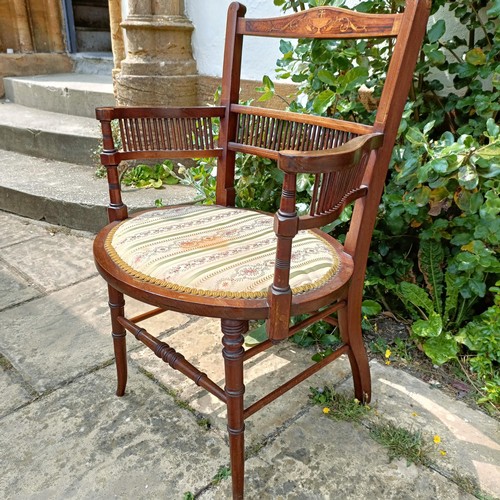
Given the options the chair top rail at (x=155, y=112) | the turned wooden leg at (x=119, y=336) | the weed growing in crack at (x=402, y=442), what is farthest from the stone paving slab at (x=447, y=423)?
the chair top rail at (x=155, y=112)

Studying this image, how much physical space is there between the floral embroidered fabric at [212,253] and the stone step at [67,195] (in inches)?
46.7

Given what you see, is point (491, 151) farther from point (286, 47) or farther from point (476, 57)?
point (286, 47)

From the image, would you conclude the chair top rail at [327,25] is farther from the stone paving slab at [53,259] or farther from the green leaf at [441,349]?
the stone paving slab at [53,259]

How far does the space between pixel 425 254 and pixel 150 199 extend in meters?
1.61

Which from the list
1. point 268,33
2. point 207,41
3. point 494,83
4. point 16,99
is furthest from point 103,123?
point 16,99

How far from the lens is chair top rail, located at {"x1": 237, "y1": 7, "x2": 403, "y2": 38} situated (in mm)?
1067

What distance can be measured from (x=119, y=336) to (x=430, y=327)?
106cm

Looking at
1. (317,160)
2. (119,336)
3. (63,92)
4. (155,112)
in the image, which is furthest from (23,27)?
(317,160)

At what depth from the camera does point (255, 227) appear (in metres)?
1.30

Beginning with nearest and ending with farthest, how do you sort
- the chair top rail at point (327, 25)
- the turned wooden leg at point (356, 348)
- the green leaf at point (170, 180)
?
the chair top rail at point (327, 25) → the turned wooden leg at point (356, 348) → the green leaf at point (170, 180)

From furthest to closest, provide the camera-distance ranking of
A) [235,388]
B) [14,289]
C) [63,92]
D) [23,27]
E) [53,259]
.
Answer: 1. [23,27]
2. [63,92]
3. [53,259]
4. [14,289]
5. [235,388]

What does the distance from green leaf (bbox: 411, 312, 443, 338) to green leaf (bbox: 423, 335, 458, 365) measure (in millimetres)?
42

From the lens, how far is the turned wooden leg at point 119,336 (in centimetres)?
135

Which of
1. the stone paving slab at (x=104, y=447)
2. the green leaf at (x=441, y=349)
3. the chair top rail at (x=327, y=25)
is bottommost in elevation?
the stone paving slab at (x=104, y=447)
